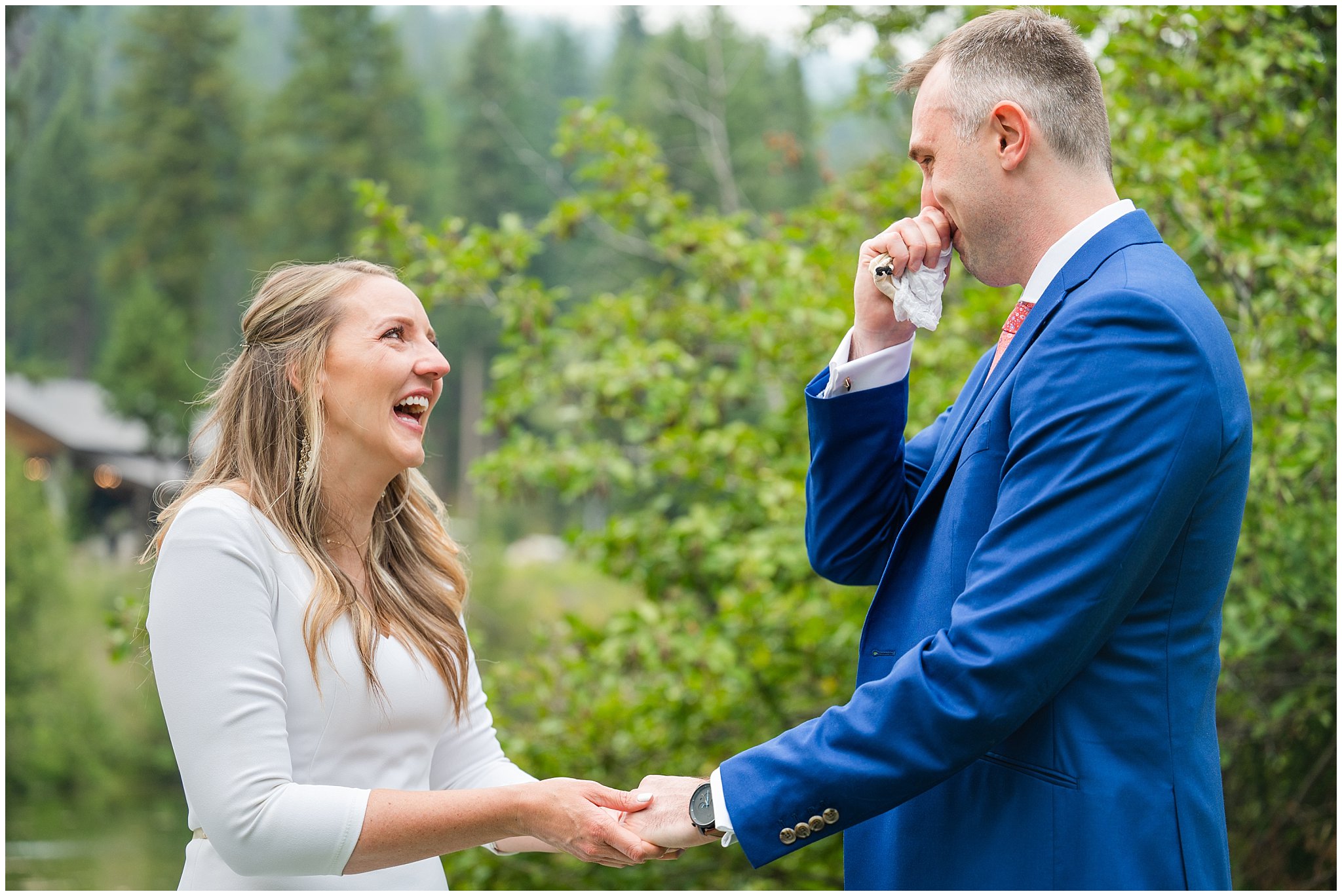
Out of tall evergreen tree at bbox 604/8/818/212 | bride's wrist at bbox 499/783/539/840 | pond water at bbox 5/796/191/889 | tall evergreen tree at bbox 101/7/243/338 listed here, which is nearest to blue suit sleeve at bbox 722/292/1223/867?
bride's wrist at bbox 499/783/539/840

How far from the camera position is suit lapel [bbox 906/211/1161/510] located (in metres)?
1.74

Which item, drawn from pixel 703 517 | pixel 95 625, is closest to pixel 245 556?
pixel 703 517

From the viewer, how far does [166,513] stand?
6.69ft

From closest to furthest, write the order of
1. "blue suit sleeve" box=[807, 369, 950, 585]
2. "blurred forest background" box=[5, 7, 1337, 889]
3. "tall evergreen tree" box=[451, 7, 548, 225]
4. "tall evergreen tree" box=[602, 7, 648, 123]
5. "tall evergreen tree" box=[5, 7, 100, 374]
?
1. "blue suit sleeve" box=[807, 369, 950, 585]
2. "blurred forest background" box=[5, 7, 1337, 889]
3. "tall evergreen tree" box=[5, 7, 100, 374]
4. "tall evergreen tree" box=[602, 7, 648, 123]
5. "tall evergreen tree" box=[451, 7, 548, 225]

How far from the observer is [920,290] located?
206 cm

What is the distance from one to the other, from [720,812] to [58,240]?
96.7ft

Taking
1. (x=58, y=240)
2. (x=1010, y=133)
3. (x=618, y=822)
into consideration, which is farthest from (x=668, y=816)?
(x=58, y=240)

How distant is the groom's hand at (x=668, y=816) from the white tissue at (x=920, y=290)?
883 mm

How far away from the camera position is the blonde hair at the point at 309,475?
2047 mm

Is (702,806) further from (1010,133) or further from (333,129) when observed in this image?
(333,129)

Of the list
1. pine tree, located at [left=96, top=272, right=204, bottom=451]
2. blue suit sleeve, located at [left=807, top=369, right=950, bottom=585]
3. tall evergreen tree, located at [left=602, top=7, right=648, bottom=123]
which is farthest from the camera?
tall evergreen tree, located at [left=602, top=7, right=648, bottom=123]

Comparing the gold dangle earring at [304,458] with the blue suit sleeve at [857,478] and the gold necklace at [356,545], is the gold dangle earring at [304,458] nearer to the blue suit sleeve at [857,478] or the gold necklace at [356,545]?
the gold necklace at [356,545]

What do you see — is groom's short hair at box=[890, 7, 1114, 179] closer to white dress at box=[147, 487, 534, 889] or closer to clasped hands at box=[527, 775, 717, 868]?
clasped hands at box=[527, 775, 717, 868]

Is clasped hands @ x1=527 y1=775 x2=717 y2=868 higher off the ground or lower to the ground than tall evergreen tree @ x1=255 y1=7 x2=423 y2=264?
lower
